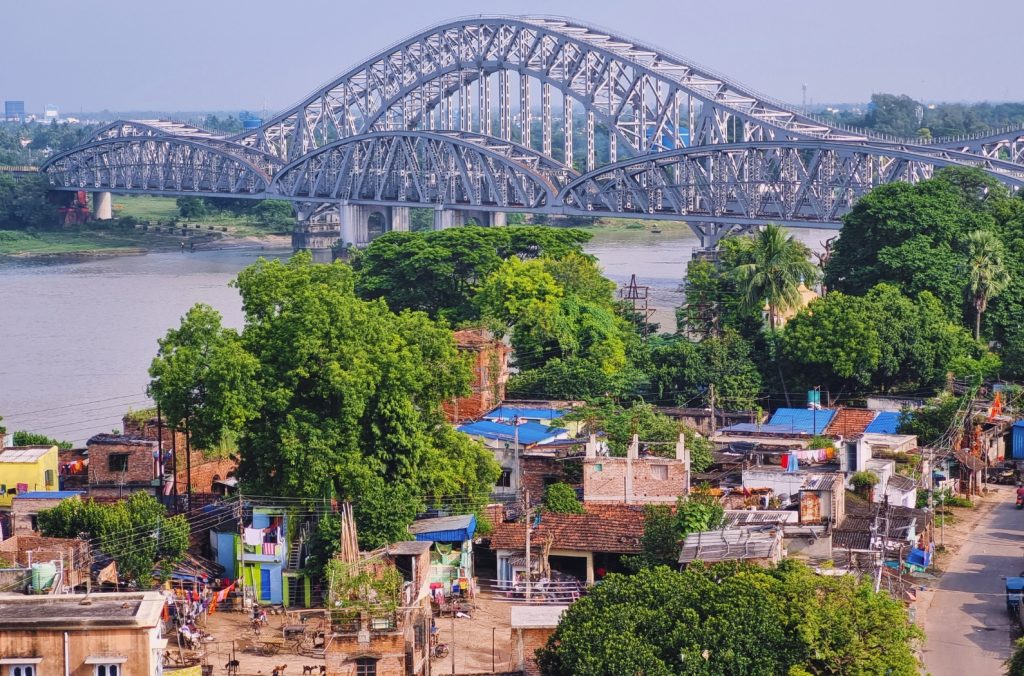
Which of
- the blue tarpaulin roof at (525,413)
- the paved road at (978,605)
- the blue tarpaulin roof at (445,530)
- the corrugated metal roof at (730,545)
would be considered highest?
the blue tarpaulin roof at (525,413)

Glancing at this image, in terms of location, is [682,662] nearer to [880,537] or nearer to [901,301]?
[880,537]

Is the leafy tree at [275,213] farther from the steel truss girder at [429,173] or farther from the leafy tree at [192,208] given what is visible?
the steel truss girder at [429,173]

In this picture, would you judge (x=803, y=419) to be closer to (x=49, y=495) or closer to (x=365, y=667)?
(x=49, y=495)

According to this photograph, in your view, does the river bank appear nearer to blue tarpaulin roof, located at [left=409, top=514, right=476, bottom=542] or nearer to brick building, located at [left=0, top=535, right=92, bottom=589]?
blue tarpaulin roof, located at [left=409, top=514, right=476, bottom=542]

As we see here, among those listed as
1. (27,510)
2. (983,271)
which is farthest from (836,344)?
(27,510)

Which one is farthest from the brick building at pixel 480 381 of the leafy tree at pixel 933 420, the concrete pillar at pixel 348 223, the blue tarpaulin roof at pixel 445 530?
the concrete pillar at pixel 348 223

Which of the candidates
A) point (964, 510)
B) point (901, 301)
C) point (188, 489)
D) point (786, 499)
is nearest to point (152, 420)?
point (188, 489)
